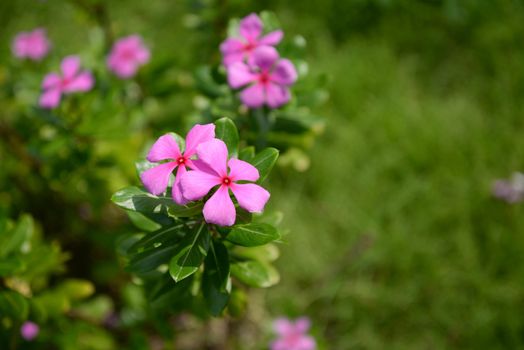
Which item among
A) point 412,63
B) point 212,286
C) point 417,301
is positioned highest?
point 412,63

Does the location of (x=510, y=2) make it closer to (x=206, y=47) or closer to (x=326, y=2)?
Result: (x=326, y=2)

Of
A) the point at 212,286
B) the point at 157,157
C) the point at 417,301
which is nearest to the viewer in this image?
the point at 157,157

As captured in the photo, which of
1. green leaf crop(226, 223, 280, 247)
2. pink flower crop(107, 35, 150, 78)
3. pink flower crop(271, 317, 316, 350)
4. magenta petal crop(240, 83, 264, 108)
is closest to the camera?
green leaf crop(226, 223, 280, 247)

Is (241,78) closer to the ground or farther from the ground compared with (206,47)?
closer to the ground

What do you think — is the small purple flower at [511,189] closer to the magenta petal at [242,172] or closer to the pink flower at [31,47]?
the magenta petal at [242,172]

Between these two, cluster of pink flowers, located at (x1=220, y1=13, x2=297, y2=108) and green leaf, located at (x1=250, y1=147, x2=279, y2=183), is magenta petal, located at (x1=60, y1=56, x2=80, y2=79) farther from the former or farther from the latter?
green leaf, located at (x1=250, y1=147, x2=279, y2=183)

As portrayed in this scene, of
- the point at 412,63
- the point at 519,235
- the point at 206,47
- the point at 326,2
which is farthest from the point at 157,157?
the point at 326,2

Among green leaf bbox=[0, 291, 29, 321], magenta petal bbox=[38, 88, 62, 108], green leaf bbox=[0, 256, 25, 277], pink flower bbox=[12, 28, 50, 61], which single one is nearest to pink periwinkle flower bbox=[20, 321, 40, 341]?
green leaf bbox=[0, 291, 29, 321]
